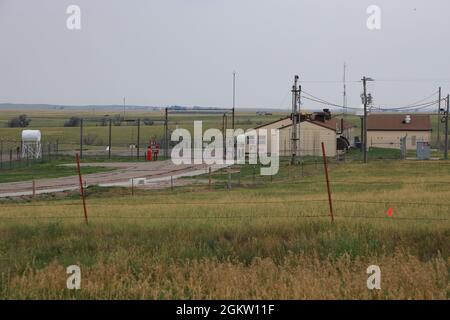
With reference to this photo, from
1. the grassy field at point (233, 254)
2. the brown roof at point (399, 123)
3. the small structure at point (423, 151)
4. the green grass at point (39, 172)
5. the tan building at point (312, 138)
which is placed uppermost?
the brown roof at point (399, 123)

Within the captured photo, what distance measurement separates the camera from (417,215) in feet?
42.6

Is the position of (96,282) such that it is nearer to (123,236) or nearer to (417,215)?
(123,236)

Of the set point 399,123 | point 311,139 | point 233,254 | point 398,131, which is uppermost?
point 399,123

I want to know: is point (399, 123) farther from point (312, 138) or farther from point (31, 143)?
point (31, 143)

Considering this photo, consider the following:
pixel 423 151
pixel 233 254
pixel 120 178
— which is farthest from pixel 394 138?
pixel 233 254

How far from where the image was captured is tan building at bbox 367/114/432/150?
78850mm

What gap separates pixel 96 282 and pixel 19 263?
2082 mm

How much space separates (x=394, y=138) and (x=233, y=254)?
72.7 m

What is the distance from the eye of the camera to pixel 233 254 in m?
10.0

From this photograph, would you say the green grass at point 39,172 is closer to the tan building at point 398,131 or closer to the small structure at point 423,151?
the small structure at point 423,151

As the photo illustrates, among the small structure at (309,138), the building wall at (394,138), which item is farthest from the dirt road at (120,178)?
the building wall at (394,138)

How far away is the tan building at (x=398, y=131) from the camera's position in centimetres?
7885

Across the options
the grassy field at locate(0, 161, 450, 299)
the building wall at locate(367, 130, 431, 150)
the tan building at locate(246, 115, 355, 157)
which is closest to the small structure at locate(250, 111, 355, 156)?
the tan building at locate(246, 115, 355, 157)

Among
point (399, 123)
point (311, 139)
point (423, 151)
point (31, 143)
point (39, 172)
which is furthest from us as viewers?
point (399, 123)
